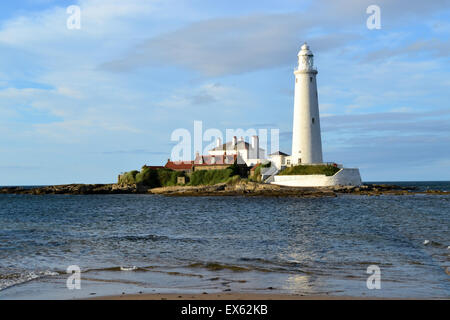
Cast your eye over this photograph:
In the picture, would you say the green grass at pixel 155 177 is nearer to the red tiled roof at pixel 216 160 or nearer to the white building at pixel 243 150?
the red tiled roof at pixel 216 160

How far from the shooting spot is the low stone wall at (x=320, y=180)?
59812 mm

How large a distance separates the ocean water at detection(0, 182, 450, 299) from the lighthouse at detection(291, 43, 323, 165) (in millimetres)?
30155

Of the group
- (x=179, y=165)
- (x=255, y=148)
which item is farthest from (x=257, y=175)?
(x=179, y=165)

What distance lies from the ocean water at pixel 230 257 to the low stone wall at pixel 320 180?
30.3 m

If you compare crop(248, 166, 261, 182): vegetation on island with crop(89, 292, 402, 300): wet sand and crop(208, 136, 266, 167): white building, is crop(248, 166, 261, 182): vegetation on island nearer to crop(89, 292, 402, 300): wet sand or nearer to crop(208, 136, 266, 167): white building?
crop(208, 136, 266, 167): white building

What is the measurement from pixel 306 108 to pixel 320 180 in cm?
932

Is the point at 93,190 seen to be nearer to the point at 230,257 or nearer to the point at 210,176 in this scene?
the point at 210,176

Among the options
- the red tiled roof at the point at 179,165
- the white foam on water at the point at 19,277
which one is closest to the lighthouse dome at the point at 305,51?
the red tiled roof at the point at 179,165

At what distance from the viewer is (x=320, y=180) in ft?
197

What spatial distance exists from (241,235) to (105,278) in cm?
1079

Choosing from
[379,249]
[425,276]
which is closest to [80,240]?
[379,249]

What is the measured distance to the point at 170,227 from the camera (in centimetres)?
2681

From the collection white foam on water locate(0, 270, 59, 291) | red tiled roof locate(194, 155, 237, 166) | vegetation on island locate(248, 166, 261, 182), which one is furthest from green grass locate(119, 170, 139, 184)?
white foam on water locate(0, 270, 59, 291)
